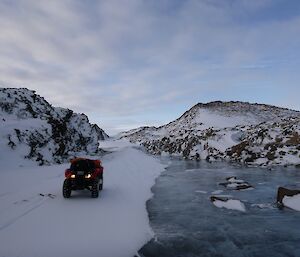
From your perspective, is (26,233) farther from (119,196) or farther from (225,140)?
(225,140)

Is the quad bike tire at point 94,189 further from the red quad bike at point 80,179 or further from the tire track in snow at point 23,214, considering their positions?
the tire track in snow at point 23,214

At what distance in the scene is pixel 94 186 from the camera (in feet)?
59.4

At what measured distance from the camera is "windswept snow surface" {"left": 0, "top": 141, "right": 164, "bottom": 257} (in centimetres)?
1056

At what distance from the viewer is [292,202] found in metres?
19.5

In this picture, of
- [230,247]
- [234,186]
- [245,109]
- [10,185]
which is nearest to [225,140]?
[234,186]

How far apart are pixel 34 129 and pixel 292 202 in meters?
25.6

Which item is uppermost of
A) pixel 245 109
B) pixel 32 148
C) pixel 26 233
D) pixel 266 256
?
pixel 245 109

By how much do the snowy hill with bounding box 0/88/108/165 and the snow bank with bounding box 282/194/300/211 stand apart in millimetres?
20945

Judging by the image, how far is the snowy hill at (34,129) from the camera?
104ft

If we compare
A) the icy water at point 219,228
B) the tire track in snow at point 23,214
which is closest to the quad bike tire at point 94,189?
the tire track in snow at point 23,214

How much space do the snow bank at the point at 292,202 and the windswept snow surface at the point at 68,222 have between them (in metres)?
7.86

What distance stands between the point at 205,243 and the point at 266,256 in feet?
7.03

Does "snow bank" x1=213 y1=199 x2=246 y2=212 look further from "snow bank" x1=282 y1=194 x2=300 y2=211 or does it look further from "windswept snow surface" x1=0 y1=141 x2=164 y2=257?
"windswept snow surface" x1=0 y1=141 x2=164 y2=257

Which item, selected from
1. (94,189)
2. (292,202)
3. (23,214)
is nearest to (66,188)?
(94,189)
